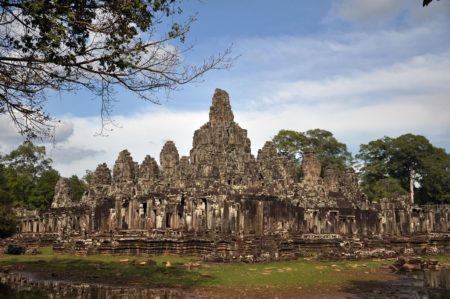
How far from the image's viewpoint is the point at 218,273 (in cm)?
1688

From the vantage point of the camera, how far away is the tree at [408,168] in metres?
56.3

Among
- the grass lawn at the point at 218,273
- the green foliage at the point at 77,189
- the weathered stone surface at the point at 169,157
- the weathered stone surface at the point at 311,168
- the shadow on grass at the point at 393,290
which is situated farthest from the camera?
the green foliage at the point at 77,189

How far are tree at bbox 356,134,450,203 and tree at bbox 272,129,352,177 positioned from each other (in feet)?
10.5

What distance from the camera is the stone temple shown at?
2420 cm

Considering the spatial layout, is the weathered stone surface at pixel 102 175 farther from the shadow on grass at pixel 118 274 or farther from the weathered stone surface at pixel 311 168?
the shadow on grass at pixel 118 274

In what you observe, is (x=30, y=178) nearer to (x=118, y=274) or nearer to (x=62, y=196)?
(x=62, y=196)

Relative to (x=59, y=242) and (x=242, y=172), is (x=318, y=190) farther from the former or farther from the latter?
(x=59, y=242)

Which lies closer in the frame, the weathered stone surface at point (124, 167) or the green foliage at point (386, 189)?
the weathered stone surface at point (124, 167)

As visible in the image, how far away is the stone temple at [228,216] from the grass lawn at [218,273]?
2.02 metres

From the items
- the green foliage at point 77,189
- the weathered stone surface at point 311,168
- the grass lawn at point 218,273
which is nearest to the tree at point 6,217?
the grass lawn at point 218,273

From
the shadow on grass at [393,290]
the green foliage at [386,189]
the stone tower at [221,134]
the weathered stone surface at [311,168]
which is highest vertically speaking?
the stone tower at [221,134]

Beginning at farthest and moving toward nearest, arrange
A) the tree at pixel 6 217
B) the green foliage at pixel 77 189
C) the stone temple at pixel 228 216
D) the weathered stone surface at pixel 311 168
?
the green foliage at pixel 77 189 → the weathered stone surface at pixel 311 168 → the tree at pixel 6 217 → the stone temple at pixel 228 216

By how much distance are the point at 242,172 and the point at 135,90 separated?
72.7 feet

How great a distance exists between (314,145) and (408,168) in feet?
39.5
